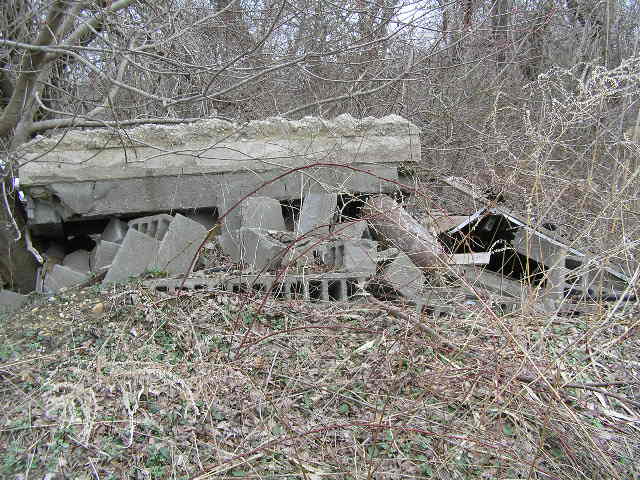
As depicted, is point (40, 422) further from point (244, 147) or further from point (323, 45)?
point (323, 45)

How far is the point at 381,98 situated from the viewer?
7164 mm

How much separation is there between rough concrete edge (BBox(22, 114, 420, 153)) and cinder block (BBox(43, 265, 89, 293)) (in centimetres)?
103

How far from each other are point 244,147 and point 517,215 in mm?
2380

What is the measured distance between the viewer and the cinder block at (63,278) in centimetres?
440

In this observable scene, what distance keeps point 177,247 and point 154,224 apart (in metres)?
0.60

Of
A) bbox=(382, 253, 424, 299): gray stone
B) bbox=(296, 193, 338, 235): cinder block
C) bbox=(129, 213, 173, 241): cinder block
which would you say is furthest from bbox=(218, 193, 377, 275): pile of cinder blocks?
bbox=(129, 213, 173, 241): cinder block

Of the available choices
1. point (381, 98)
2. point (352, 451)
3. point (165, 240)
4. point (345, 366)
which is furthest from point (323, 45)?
point (352, 451)

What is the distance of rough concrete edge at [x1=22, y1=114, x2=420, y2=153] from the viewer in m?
4.72

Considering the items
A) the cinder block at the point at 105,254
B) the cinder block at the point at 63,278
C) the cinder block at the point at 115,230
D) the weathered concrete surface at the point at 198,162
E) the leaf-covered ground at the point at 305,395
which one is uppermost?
the weathered concrete surface at the point at 198,162

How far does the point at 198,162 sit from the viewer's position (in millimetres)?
4859

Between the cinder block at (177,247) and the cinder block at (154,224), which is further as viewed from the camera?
the cinder block at (154,224)

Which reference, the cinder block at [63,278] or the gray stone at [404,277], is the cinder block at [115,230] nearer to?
the cinder block at [63,278]

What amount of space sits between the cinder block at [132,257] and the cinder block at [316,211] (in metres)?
1.16

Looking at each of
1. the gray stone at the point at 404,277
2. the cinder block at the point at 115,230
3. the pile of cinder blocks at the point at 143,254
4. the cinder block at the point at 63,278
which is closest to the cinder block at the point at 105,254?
the pile of cinder blocks at the point at 143,254
